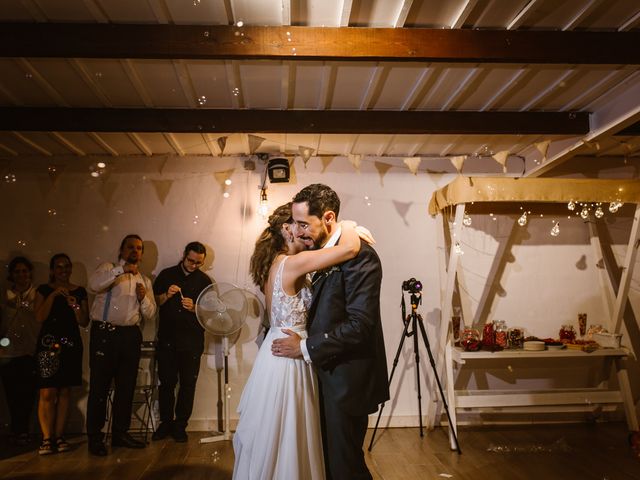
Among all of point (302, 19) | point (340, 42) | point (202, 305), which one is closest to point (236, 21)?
point (302, 19)

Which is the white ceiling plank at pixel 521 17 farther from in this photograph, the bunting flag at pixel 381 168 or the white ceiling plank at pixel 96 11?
the bunting flag at pixel 381 168

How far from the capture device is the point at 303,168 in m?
5.94

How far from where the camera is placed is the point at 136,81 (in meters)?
4.09

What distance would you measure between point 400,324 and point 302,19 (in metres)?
3.58

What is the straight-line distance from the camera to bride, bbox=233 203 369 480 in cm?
259

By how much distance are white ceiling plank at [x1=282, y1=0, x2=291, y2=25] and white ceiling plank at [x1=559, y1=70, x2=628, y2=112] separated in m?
2.52

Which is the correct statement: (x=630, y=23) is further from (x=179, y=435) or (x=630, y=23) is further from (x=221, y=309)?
(x=179, y=435)

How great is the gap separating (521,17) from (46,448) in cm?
503

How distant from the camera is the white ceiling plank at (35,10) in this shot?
311cm

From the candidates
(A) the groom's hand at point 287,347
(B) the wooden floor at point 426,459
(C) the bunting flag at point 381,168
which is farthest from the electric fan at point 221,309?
(C) the bunting flag at point 381,168

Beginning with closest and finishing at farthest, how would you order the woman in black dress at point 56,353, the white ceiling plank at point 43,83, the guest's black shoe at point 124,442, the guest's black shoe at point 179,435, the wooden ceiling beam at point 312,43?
1. the wooden ceiling beam at point 312,43
2. the white ceiling plank at point 43,83
3. the woman in black dress at point 56,353
4. the guest's black shoe at point 124,442
5. the guest's black shoe at point 179,435

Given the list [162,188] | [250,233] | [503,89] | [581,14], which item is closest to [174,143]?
[162,188]

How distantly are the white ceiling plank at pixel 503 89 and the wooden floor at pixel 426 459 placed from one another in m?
3.04

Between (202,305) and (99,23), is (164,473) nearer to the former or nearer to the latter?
(202,305)
